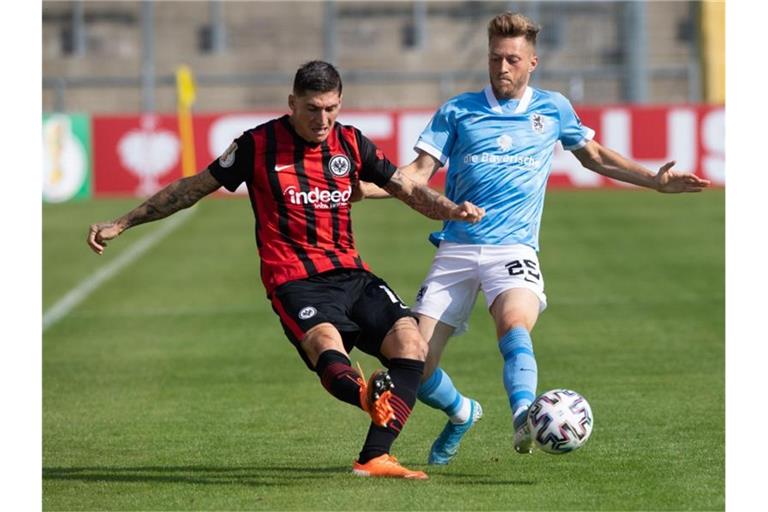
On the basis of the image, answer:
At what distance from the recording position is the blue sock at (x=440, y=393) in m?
8.23

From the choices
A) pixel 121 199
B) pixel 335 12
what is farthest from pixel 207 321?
pixel 335 12

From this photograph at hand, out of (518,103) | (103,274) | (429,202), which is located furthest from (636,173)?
(103,274)

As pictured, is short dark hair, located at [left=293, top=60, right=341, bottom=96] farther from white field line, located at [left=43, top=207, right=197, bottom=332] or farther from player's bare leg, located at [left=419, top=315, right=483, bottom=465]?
white field line, located at [left=43, top=207, right=197, bottom=332]

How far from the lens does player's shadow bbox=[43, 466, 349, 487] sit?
7.74 metres

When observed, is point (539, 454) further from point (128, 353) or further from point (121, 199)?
point (121, 199)

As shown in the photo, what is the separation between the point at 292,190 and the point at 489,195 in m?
1.11

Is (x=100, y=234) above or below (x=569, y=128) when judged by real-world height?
below

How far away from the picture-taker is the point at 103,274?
810 inches

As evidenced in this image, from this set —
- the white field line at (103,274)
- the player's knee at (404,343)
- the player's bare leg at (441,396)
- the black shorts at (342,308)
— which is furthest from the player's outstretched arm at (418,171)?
the white field line at (103,274)

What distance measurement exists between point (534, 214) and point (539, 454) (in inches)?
50.8

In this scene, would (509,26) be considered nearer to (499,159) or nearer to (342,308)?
(499,159)

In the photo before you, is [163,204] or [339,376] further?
Answer: [163,204]

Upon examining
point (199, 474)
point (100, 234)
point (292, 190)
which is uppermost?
point (292, 190)

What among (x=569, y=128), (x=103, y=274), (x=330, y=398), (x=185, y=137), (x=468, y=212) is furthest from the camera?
(x=185, y=137)
